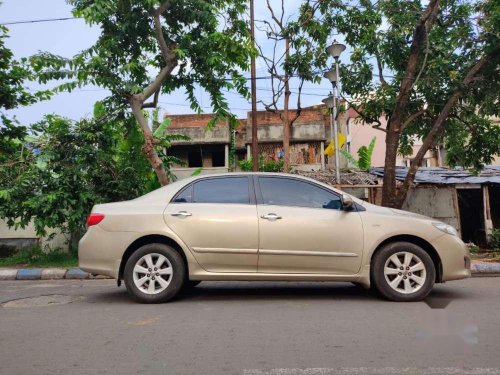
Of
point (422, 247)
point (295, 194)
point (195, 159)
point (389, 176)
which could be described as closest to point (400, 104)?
point (389, 176)

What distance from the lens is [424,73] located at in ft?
33.7

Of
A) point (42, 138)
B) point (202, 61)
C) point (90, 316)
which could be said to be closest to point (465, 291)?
point (90, 316)

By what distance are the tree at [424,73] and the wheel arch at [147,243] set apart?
5838 mm

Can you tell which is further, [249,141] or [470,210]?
[249,141]

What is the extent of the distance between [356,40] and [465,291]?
7.16 meters

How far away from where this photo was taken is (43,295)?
6520mm

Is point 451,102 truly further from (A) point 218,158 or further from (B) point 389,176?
(A) point 218,158

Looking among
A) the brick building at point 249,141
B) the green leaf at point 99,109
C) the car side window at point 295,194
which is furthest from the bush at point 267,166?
the car side window at point 295,194

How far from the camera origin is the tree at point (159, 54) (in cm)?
895

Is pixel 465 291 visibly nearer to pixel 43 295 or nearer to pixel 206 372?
pixel 206 372

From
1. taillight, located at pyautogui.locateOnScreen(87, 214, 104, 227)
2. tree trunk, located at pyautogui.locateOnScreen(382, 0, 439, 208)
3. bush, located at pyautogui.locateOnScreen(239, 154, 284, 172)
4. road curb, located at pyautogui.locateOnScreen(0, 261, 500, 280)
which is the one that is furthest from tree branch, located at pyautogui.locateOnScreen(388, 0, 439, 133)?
bush, located at pyautogui.locateOnScreen(239, 154, 284, 172)

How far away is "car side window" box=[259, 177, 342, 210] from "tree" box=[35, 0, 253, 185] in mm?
4391

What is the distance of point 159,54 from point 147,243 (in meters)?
6.06

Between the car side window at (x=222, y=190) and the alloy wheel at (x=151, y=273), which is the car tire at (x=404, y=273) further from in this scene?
the alloy wheel at (x=151, y=273)
